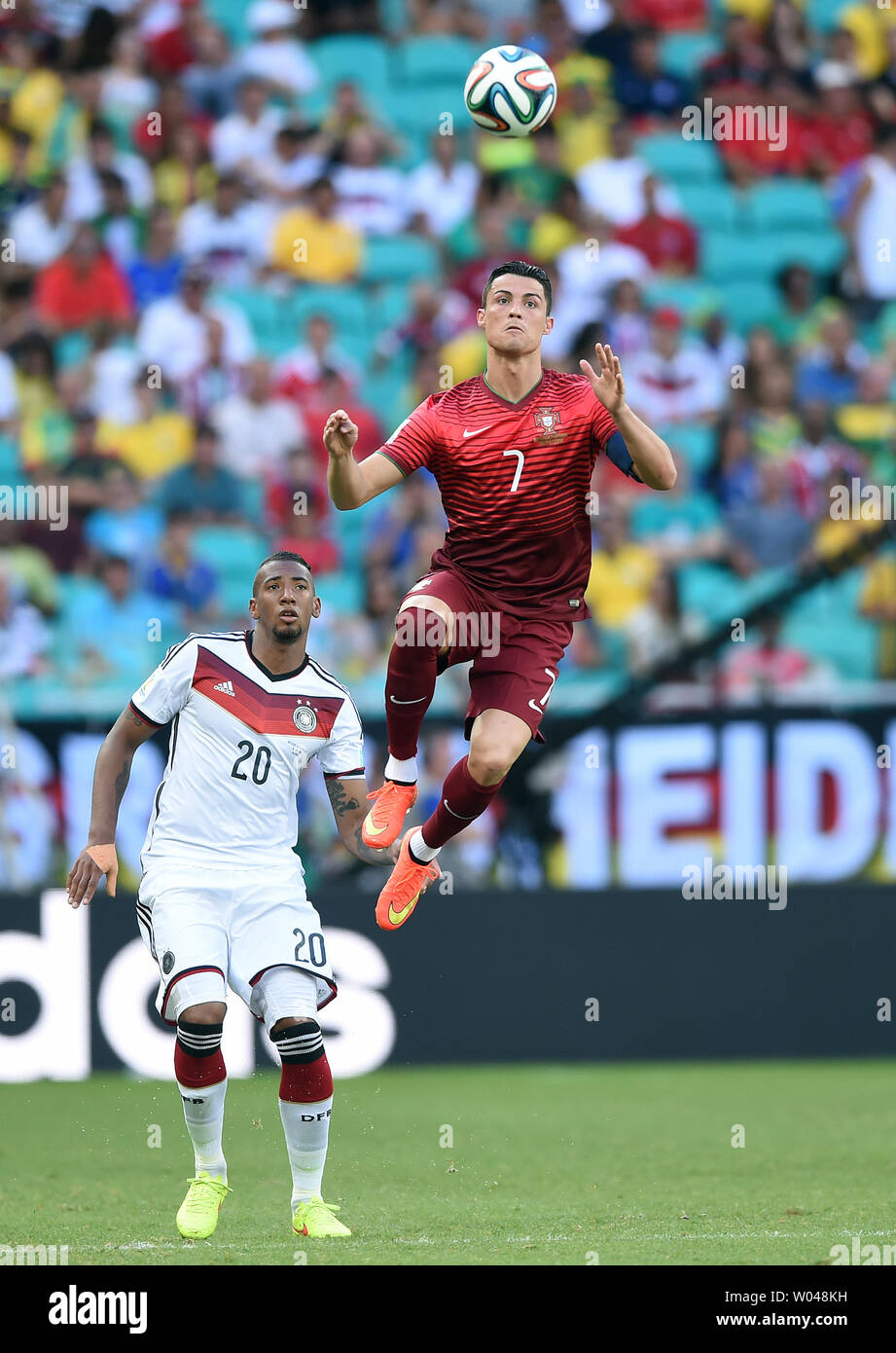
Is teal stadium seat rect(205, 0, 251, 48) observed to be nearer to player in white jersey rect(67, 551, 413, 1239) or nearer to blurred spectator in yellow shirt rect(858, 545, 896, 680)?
blurred spectator in yellow shirt rect(858, 545, 896, 680)

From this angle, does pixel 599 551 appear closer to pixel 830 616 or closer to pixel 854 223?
pixel 830 616

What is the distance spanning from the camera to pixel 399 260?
Answer: 1541 cm

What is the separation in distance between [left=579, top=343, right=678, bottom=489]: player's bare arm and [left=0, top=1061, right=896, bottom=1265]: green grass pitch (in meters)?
2.63

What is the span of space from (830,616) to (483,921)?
9.18 ft

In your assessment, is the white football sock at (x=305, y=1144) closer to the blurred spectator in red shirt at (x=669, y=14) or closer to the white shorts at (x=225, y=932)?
the white shorts at (x=225, y=932)

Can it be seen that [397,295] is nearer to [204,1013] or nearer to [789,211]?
[789,211]

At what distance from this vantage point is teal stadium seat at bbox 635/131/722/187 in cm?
1622

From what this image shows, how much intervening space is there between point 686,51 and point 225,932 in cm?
1177

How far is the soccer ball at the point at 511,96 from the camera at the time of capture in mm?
7707

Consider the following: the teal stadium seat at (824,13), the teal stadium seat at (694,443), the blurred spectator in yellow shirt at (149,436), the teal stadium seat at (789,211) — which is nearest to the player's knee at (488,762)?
the blurred spectator in yellow shirt at (149,436)

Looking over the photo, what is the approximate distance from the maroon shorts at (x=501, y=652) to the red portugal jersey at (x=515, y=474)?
7 centimetres

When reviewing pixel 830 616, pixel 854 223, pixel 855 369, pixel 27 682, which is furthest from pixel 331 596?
pixel 854 223

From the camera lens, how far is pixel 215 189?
1538 cm

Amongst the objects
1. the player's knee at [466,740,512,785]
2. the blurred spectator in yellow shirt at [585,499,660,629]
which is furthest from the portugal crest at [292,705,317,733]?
the blurred spectator in yellow shirt at [585,499,660,629]
